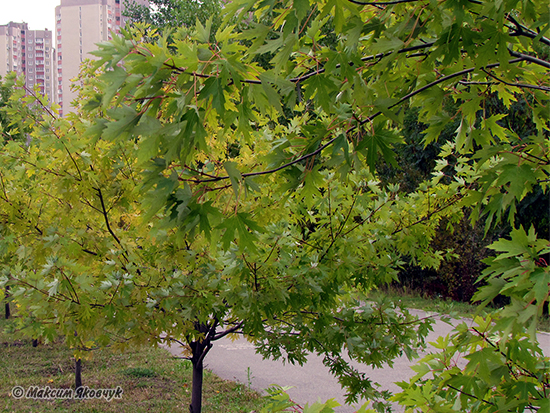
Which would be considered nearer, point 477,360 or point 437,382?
point 477,360

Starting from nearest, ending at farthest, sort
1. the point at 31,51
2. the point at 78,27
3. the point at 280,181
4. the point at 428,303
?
the point at 280,181 < the point at 428,303 < the point at 31,51 < the point at 78,27

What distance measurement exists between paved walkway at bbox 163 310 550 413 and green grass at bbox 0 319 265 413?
0.49 m

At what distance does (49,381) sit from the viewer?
7289 millimetres

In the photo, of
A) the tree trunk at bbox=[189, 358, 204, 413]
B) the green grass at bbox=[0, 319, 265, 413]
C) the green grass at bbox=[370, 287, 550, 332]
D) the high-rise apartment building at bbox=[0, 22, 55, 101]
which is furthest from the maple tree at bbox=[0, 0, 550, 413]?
the high-rise apartment building at bbox=[0, 22, 55, 101]

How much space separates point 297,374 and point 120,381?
3.21 metres

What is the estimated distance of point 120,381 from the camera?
7480 mm

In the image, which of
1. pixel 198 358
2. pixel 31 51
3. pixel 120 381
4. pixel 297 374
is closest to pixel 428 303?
pixel 297 374

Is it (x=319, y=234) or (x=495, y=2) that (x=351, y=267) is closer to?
(x=319, y=234)

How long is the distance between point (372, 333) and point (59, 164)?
2.90m

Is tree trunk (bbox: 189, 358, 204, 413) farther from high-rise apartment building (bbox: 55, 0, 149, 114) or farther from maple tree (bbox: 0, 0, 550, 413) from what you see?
high-rise apartment building (bbox: 55, 0, 149, 114)

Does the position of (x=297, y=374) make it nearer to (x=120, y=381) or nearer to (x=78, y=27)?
(x=120, y=381)

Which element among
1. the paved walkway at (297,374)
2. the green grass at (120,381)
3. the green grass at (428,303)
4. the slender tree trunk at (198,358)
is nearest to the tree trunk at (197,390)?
the slender tree trunk at (198,358)

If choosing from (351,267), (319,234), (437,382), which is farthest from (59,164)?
(437,382)

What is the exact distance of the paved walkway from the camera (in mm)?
7164
